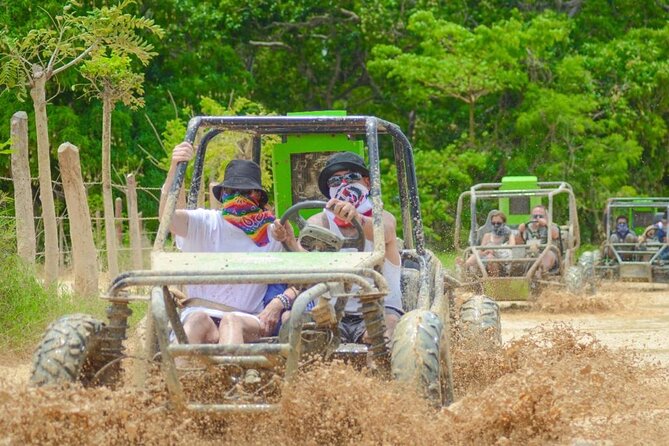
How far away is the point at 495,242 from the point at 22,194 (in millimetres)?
8714

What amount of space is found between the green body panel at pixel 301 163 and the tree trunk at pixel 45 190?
3.15m

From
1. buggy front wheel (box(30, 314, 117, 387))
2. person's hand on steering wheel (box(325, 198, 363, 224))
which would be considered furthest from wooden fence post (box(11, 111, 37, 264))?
buggy front wheel (box(30, 314, 117, 387))

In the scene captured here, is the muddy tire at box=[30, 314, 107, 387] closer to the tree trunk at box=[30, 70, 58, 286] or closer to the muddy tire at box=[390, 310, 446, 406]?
the muddy tire at box=[390, 310, 446, 406]

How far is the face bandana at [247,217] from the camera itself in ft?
22.2

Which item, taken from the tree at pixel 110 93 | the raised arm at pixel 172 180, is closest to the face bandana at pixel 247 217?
the raised arm at pixel 172 180

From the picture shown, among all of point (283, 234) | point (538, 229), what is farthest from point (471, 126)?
point (283, 234)

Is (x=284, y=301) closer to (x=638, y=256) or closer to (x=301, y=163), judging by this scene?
(x=301, y=163)

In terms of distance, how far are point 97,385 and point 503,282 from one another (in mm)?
11199

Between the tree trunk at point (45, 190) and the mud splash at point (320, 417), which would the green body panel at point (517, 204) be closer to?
the tree trunk at point (45, 190)

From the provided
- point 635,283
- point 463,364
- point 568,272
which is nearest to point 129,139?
point 635,283

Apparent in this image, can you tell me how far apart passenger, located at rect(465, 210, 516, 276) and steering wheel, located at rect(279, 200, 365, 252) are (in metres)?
10.5

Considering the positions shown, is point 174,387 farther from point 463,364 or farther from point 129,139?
point 129,139

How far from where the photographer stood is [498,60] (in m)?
29.2

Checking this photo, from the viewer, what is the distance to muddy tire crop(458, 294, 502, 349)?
28.2 ft
